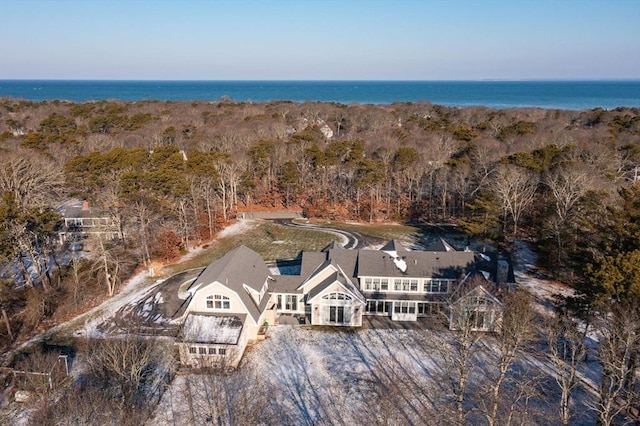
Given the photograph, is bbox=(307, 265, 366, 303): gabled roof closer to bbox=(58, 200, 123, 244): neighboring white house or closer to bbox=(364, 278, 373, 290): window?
bbox=(364, 278, 373, 290): window

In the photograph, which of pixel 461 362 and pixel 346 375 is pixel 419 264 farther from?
pixel 461 362

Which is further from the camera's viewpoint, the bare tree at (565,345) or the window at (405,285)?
the window at (405,285)

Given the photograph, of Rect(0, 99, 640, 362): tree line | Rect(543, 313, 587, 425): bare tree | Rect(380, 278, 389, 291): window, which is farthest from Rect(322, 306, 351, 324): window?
Rect(0, 99, 640, 362): tree line

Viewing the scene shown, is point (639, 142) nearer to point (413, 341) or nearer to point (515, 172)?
point (515, 172)

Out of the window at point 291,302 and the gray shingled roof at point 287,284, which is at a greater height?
the gray shingled roof at point 287,284

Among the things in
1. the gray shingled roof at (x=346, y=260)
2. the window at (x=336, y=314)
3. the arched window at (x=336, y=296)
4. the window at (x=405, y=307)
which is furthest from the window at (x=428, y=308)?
the arched window at (x=336, y=296)

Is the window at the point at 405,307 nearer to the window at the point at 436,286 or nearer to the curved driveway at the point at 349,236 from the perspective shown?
the window at the point at 436,286
